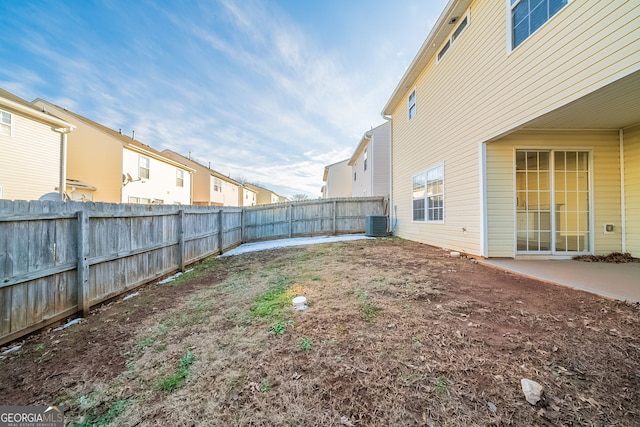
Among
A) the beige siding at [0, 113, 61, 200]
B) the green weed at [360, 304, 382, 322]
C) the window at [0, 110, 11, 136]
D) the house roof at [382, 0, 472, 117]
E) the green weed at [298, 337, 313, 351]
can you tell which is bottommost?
the green weed at [298, 337, 313, 351]

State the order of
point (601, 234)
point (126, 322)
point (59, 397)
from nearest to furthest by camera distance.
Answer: point (59, 397) → point (126, 322) → point (601, 234)

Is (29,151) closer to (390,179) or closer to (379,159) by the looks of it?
(390,179)

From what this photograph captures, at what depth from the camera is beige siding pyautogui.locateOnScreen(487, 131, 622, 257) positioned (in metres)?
4.87

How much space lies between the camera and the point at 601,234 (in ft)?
16.0

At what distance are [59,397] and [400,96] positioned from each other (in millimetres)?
10952

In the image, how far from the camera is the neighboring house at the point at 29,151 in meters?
8.29

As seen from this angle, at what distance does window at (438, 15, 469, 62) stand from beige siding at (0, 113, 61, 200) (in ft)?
48.4

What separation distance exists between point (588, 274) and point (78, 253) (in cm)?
745

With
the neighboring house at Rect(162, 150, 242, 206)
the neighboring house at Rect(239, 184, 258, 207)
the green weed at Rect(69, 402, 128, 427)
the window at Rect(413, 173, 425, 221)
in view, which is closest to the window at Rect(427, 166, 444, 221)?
the window at Rect(413, 173, 425, 221)

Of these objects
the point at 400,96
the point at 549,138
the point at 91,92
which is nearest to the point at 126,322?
the point at 549,138

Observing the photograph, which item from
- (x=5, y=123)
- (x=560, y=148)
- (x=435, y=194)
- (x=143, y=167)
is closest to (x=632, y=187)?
(x=560, y=148)

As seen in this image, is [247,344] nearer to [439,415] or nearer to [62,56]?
[439,415]

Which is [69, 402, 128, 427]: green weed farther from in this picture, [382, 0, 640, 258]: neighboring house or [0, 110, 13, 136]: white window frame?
[0, 110, 13, 136]: white window frame

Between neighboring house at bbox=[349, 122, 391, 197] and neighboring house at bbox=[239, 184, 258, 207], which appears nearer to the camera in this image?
neighboring house at bbox=[349, 122, 391, 197]
